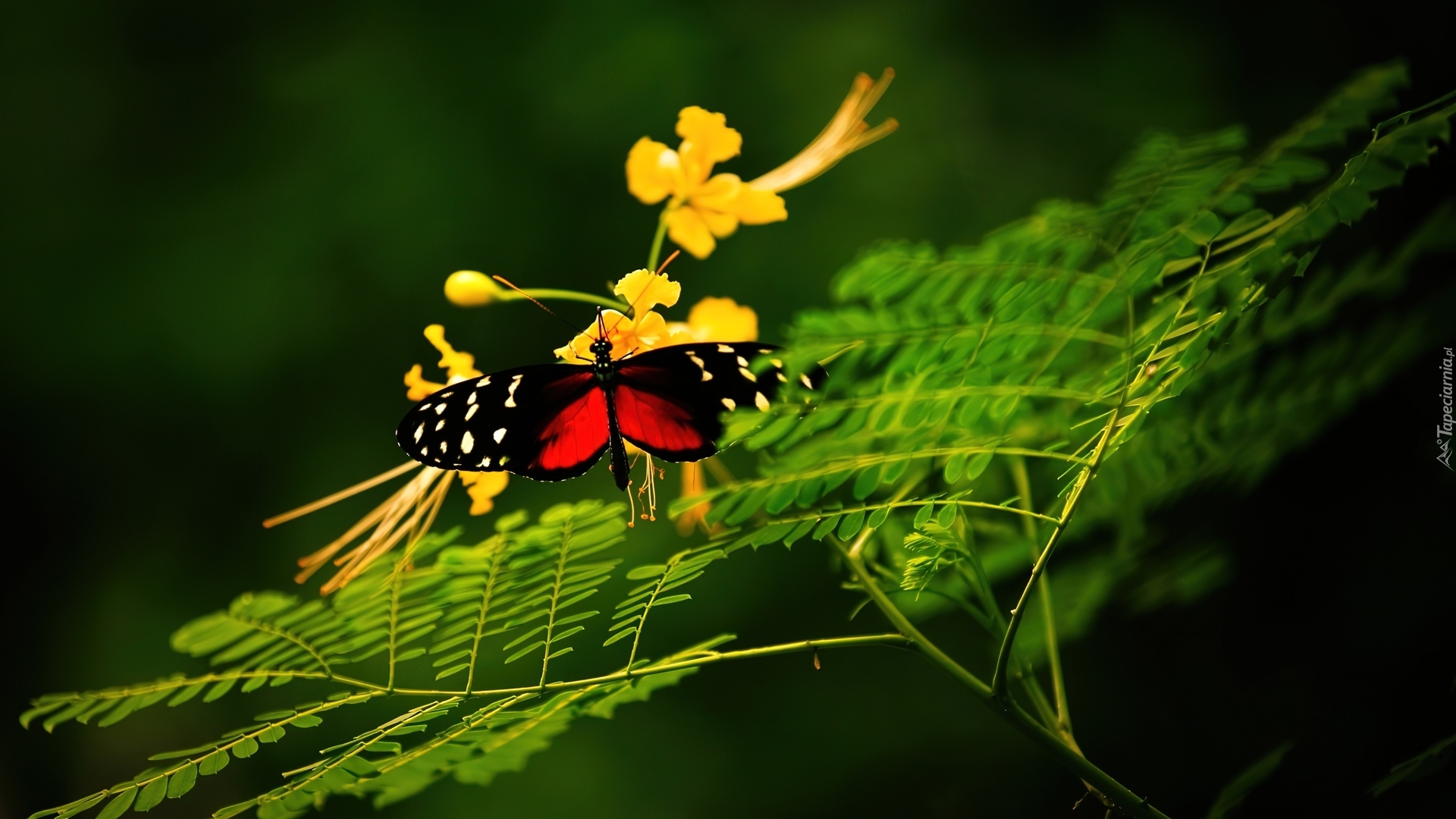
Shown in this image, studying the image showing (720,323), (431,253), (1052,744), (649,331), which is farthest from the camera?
(431,253)

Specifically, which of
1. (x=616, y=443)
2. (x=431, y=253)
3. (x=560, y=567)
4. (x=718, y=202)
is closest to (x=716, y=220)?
(x=718, y=202)

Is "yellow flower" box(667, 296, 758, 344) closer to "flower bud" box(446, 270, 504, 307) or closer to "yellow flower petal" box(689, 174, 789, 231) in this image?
"yellow flower petal" box(689, 174, 789, 231)

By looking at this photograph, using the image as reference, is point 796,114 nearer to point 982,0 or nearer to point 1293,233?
point 982,0

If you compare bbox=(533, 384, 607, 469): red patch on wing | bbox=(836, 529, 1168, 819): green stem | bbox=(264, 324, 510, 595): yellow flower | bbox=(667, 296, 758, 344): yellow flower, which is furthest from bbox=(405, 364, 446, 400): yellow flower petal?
bbox=(836, 529, 1168, 819): green stem

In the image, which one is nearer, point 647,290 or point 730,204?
point 647,290

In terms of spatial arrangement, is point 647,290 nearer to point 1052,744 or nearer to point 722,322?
point 722,322

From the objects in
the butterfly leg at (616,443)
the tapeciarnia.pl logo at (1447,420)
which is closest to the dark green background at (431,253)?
the tapeciarnia.pl logo at (1447,420)

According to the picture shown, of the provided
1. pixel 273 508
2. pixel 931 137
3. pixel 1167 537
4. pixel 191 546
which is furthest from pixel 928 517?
pixel 191 546

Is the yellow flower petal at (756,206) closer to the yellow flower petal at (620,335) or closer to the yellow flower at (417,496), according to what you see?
the yellow flower petal at (620,335)
